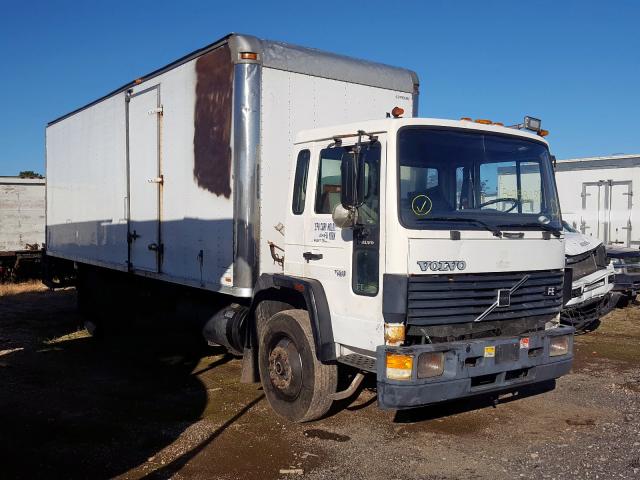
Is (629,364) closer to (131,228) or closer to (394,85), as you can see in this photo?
(394,85)

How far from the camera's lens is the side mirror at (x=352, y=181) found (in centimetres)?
513

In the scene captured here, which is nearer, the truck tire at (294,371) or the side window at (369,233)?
the side window at (369,233)

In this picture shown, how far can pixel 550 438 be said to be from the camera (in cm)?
565

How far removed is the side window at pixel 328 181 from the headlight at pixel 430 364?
60.8 inches

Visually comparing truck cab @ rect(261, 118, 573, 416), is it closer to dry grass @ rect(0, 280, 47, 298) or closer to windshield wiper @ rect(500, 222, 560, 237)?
windshield wiper @ rect(500, 222, 560, 237)

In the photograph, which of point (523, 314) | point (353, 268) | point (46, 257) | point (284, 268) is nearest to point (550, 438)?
point (523, 314)

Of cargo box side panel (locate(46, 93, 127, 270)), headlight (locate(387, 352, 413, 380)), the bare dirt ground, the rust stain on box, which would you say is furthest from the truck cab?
cargo box side panel (locate(46, 93, 127, 270))

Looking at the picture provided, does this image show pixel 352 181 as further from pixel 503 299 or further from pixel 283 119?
pixel 283 119

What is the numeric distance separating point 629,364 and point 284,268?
506 cm

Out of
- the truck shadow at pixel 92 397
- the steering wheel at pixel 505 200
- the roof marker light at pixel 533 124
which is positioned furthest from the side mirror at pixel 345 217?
the truck shadow at pixel 92 397

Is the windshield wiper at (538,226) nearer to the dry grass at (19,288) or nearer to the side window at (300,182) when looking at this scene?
the side window at (300,182)

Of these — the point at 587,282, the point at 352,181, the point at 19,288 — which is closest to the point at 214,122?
the point at 352,181

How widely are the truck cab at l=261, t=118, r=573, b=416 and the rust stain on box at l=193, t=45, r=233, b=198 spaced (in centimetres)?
112

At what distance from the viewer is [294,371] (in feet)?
19.4
